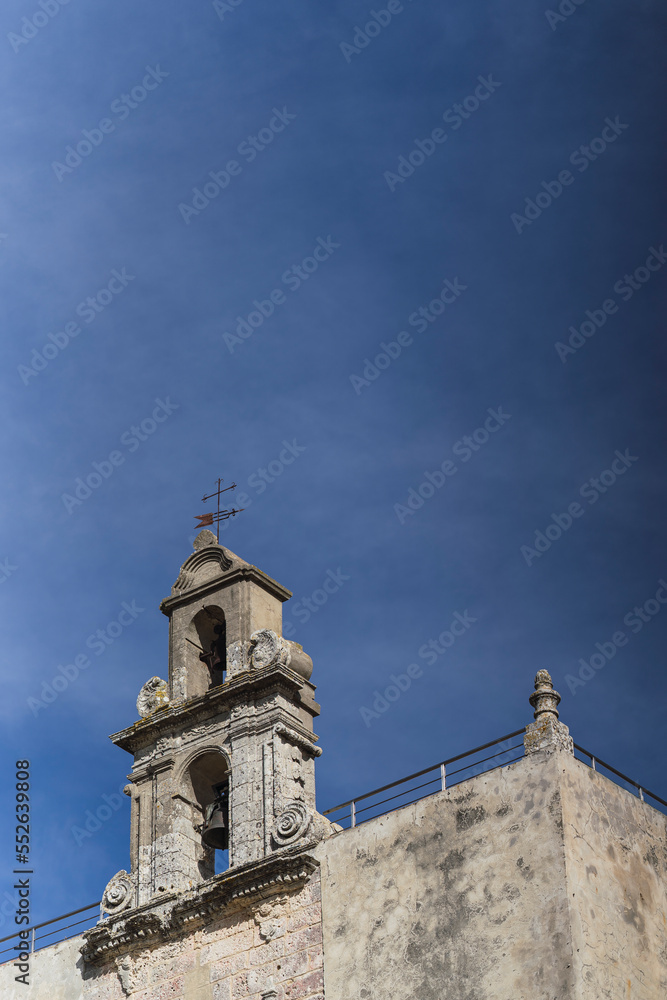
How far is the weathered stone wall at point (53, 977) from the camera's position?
93.6 ft

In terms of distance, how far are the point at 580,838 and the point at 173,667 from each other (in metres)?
9.32

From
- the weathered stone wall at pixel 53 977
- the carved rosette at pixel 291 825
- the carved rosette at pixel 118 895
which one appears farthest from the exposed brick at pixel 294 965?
the weathered stone wall at pixel 53 977

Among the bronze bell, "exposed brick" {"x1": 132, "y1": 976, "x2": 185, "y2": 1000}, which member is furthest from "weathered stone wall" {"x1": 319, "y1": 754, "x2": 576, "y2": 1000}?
"exposed brick" {"x1": 132, "y1": 976, "x2": 185, "y2": 1000}

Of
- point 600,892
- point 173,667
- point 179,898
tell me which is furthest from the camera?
→ point 173,667

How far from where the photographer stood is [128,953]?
27.8 m

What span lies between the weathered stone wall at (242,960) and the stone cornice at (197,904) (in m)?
0.15

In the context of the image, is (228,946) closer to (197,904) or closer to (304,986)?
(197,904)

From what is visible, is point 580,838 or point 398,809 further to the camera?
point 398,809

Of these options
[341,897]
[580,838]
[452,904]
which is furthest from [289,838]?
[580,838]

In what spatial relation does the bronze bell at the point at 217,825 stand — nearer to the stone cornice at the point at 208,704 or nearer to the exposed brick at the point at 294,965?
the stone cornice at the point at 208,704

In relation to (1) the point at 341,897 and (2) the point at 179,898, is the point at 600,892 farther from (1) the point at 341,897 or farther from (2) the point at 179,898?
(2) the point at 179,898

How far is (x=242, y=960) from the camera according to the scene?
26.3 meters

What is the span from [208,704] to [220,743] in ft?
2.52

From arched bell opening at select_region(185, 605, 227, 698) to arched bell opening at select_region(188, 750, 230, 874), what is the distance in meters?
1.51
